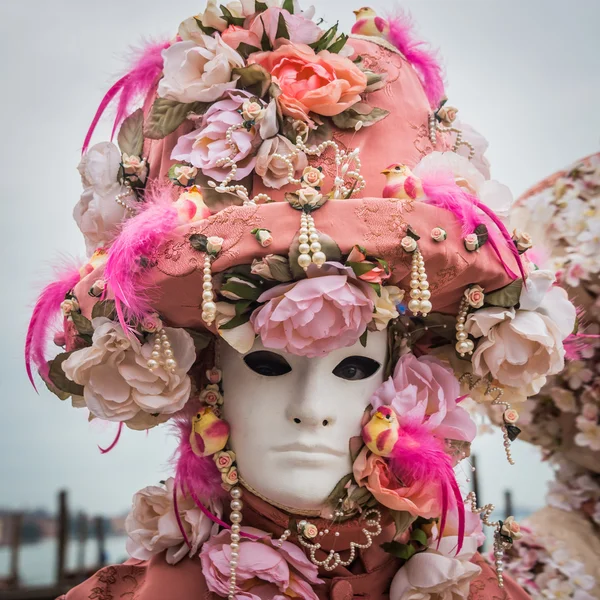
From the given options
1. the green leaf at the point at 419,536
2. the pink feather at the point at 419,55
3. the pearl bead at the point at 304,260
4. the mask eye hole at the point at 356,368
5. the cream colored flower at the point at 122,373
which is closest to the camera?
the pearl bead at the point at 304,260

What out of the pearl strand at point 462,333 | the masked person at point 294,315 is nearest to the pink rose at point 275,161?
the masked person at point 294,315

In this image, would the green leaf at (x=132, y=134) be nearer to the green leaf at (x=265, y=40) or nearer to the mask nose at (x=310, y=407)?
the green leaf at (x=265, y=40)

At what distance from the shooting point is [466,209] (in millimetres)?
1112

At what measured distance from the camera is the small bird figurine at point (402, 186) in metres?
1.12

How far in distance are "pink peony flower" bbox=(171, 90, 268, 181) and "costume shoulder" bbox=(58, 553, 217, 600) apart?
670 millimetres

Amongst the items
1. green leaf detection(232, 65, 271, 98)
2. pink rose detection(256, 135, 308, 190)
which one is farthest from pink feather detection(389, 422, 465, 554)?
green leaf detection(232, 65, 271, 98)

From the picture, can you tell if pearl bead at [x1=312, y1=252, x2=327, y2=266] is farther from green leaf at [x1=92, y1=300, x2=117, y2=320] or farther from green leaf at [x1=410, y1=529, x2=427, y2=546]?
green leaf at [x1=410, y1=529, x2=427, y2=546]

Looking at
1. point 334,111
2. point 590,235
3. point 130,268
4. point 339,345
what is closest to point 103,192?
point 130,268

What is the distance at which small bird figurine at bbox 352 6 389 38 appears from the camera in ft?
4.71

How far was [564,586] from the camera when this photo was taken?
5.45ft

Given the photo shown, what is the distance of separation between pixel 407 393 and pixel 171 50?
2.23 feet

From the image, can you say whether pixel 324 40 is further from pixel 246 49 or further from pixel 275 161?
pixel 275 161

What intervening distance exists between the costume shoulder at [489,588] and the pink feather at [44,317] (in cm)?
86

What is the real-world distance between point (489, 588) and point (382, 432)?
18.8 inches
